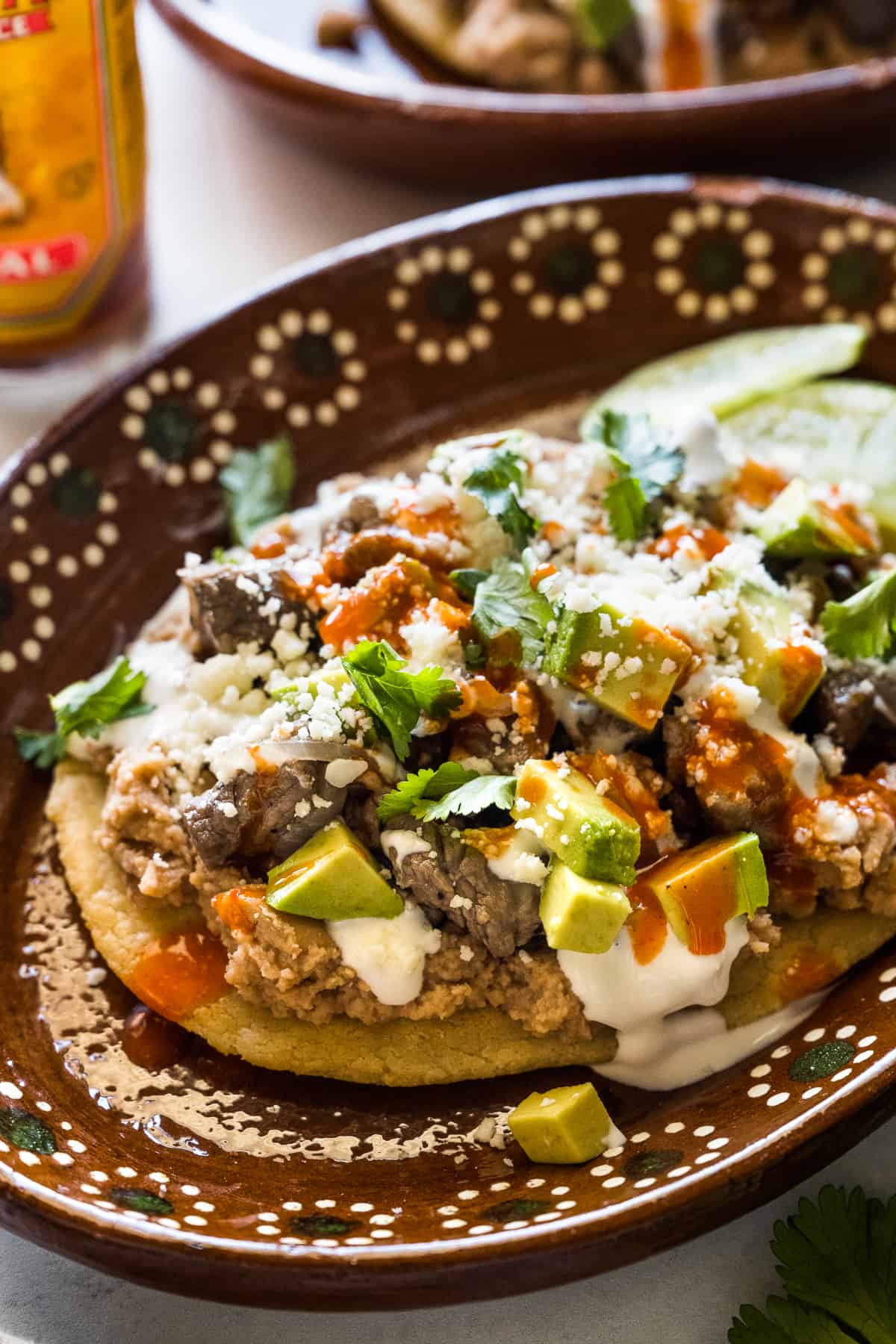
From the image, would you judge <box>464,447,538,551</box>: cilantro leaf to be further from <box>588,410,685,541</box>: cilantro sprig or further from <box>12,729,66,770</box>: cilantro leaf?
<box>12,729,66,770</box>: cilantro leaf

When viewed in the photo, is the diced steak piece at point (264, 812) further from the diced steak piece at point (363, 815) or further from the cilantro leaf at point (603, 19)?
the cilantro leaf at point (603, 19)

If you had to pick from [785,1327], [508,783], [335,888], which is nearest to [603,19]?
[508,783]

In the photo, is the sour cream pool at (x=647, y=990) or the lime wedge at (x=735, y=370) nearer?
the sour cream pool at (x=647, y=990)

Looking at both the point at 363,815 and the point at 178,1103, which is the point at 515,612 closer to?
the point at 363,815

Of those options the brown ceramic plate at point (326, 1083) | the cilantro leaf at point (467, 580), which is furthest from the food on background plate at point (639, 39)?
the cilantro leaf at point (467, 580)

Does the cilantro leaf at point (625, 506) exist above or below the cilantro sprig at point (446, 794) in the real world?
above

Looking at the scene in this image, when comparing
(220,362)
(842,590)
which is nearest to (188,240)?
(220,362)
